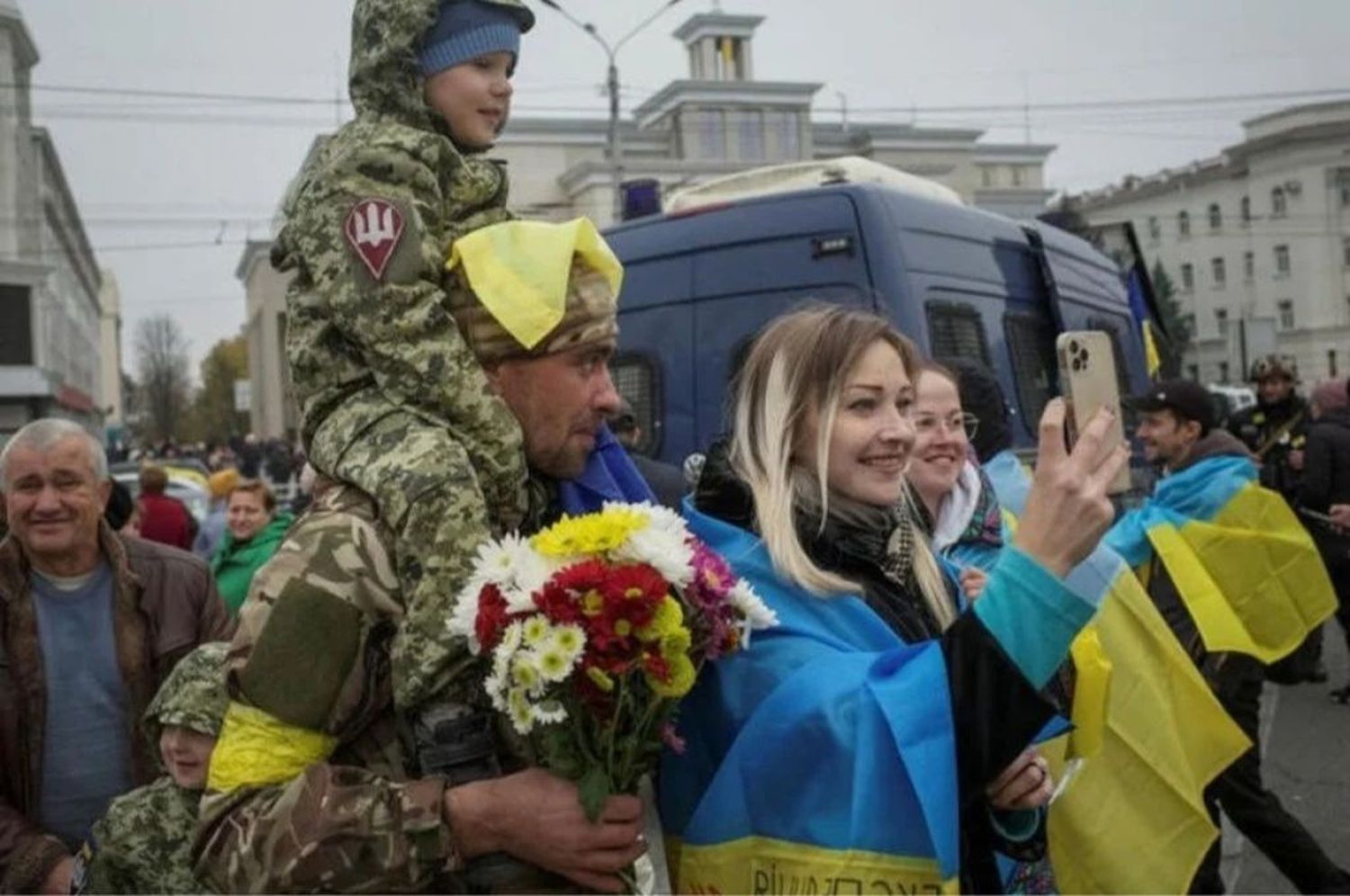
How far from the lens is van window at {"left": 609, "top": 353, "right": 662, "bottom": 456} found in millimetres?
7609

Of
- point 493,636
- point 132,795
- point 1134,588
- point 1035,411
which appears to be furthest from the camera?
point 1035,411

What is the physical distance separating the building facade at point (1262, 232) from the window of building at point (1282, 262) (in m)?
0.06

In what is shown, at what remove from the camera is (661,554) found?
2.07 metres

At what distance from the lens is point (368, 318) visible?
240cm

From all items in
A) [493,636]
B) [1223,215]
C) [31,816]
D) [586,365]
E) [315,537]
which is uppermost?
[1223,215]

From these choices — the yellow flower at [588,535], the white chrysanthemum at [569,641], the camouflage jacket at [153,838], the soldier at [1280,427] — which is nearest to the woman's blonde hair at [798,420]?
the yellow flower at [588,535]

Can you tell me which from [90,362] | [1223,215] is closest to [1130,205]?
[1223,215]

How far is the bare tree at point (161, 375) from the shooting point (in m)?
91.4

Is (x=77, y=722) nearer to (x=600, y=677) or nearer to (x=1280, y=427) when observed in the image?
(x=600, y=677)

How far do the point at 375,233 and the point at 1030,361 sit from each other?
20.6 feet

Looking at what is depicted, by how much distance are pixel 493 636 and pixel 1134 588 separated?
8.42ft

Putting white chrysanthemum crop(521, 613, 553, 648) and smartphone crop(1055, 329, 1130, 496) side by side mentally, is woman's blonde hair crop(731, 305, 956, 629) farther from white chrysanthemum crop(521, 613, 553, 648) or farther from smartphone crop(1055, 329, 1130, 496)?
white chrysanthemum crop(521, 613, 553, 648)

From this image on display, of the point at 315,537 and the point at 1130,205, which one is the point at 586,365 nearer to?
the point at 315,537

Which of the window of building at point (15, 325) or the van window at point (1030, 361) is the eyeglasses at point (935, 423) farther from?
the window of building at point (15, 325)
